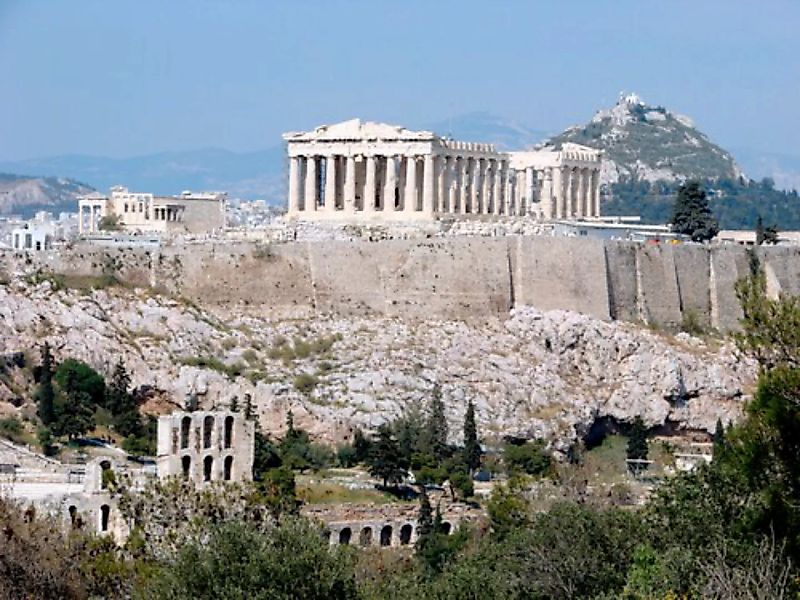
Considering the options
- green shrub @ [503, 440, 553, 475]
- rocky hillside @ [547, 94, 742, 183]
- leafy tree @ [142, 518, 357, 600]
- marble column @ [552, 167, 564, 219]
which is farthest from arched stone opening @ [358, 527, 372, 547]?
rocky hillside @ [547, 94, 742, 183]

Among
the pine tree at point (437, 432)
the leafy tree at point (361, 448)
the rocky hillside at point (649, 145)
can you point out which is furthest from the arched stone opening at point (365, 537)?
the rocky hillside at point (649, 145)

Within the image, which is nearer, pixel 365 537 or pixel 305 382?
pixel 365 537

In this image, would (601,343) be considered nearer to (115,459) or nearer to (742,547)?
(115,459)

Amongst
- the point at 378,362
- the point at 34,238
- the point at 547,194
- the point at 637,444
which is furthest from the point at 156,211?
the point at 637,444

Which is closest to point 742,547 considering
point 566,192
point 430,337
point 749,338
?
point 749,338

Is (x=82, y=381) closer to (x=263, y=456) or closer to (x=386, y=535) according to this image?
(x=263, y=456)

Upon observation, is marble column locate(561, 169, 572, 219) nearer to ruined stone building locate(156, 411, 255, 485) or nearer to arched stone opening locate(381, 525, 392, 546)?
arched stone opening locate(381, 525, 392, 546)
